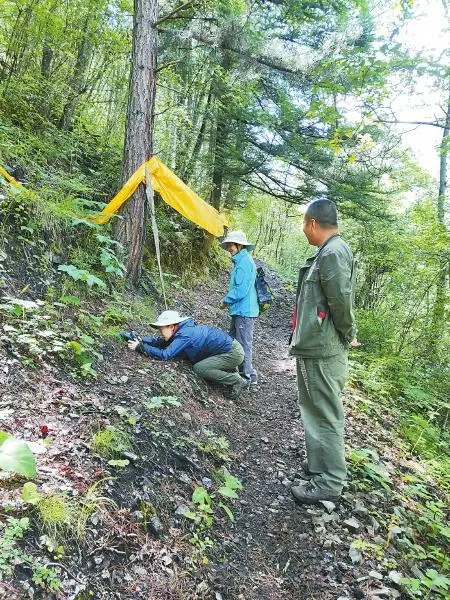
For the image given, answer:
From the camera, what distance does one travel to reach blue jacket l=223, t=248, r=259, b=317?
5.65 meters

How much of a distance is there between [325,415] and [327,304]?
918 millimetres

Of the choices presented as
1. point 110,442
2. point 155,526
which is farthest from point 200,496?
point 110,442

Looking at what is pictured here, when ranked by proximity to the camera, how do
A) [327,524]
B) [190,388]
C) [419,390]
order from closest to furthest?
[327,524] → [190,388] → [419,390]

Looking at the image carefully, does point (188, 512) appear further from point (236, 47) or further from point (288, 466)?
point (236, 47)

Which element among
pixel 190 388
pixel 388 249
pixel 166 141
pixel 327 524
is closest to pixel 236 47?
pixel 166 141

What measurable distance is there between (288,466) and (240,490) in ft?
2.43

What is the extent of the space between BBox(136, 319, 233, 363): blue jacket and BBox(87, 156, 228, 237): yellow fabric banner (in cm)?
238

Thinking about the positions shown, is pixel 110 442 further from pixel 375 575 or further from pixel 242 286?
pixel 242 286

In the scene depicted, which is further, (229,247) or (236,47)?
(236,47)

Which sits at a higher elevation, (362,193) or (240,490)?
(362,193)

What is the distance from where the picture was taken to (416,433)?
20.5 feet

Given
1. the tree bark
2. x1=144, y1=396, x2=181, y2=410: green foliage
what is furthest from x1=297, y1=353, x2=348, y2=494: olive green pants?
the tree bark

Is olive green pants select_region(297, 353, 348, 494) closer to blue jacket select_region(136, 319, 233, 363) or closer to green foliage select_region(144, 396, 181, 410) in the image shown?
green foliage select_region(144, 396, 181, 410)

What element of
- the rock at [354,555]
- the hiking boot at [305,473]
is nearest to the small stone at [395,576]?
the rock at [354,555]
